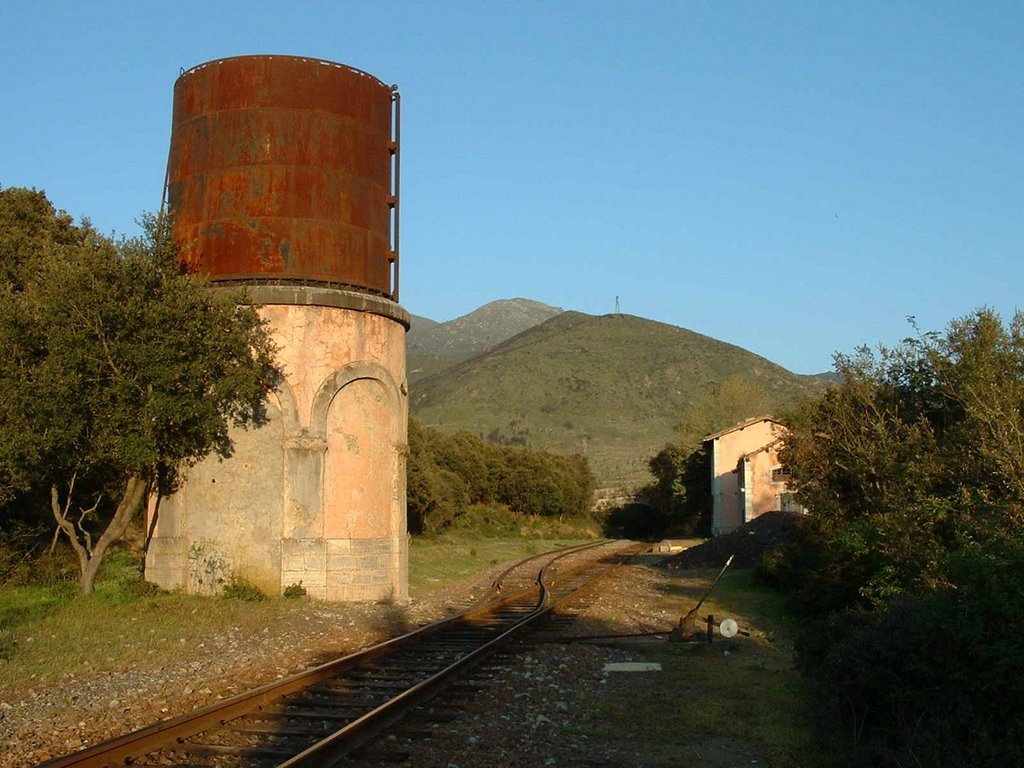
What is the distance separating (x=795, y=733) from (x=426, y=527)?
36.4 m

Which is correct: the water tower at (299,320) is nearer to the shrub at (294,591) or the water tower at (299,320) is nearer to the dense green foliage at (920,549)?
the shrub at (294,591)

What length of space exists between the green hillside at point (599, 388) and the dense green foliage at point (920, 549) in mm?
75430

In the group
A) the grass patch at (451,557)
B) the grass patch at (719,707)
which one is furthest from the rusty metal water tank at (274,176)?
the grass patch at (719,707)

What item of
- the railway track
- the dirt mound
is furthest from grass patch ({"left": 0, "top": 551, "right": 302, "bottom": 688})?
the dirt mound

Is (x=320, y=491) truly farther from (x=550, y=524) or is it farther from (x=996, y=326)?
(x=550, y=524)

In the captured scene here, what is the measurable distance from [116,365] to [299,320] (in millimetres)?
4109

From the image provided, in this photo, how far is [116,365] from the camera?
15.9 meters

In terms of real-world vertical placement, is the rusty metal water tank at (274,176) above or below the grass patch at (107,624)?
above

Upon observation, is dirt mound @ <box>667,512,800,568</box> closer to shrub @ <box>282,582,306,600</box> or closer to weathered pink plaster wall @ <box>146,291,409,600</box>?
weathered pink plaster wall @ <box>146,291,409,600</box>

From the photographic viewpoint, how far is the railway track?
7250mm

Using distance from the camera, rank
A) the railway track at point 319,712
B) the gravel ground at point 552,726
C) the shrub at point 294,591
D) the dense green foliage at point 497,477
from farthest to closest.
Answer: the dense green foliage at point 497,477 → the shrub at point 294,591 → the gravel ground at point 552,726 → the railway track at point 319,712

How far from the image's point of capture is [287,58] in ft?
66.5

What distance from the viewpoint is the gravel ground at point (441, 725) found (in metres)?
7.78

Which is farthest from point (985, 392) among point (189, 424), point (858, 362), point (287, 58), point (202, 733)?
point (287, 58)
